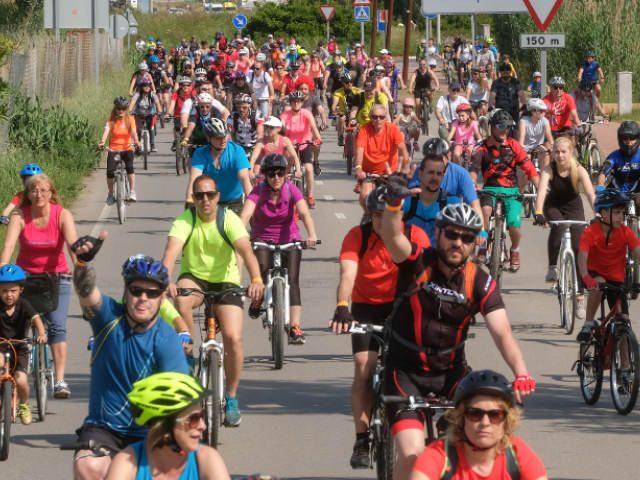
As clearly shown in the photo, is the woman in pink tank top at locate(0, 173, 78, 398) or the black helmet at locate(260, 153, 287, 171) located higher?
the black helmet at locate(260, 153, 287, 171)

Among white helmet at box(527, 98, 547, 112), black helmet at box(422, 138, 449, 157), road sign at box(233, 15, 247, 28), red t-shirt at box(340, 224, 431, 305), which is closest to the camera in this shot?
red t-shirt at box(340, 224, 431, 305)

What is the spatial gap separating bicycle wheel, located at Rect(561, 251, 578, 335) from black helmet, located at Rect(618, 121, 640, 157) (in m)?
2.09

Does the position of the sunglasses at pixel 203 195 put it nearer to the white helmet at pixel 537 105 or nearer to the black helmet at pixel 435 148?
the black helmet at pixel 435 148

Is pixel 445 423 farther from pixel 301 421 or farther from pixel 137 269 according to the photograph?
pixel 301 421

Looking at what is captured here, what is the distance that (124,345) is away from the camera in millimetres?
6137

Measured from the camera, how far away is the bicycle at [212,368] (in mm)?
8328

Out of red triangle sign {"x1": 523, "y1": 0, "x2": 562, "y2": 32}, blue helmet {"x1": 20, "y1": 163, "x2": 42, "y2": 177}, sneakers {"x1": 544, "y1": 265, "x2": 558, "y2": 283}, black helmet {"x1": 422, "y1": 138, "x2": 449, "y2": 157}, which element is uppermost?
red triangle sign {"x1": 523, "y1": 0, "x2": 562, "y2": 32}

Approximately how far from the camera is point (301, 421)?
9.42m

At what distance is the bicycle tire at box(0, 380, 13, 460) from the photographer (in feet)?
28.0

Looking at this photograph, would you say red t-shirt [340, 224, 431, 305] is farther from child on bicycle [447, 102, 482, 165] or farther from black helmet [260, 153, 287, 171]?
child on bicycle [447, 102, 482, 165]

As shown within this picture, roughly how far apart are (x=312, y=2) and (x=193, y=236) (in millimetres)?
73147

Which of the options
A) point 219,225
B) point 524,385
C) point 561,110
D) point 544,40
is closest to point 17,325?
point 219,225

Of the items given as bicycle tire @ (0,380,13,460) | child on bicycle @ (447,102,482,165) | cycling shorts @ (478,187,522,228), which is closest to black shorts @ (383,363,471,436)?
bicycle tire @ (0,380,13,460)


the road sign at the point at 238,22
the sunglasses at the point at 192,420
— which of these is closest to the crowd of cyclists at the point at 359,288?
the sunglasses at the point at 192,420
